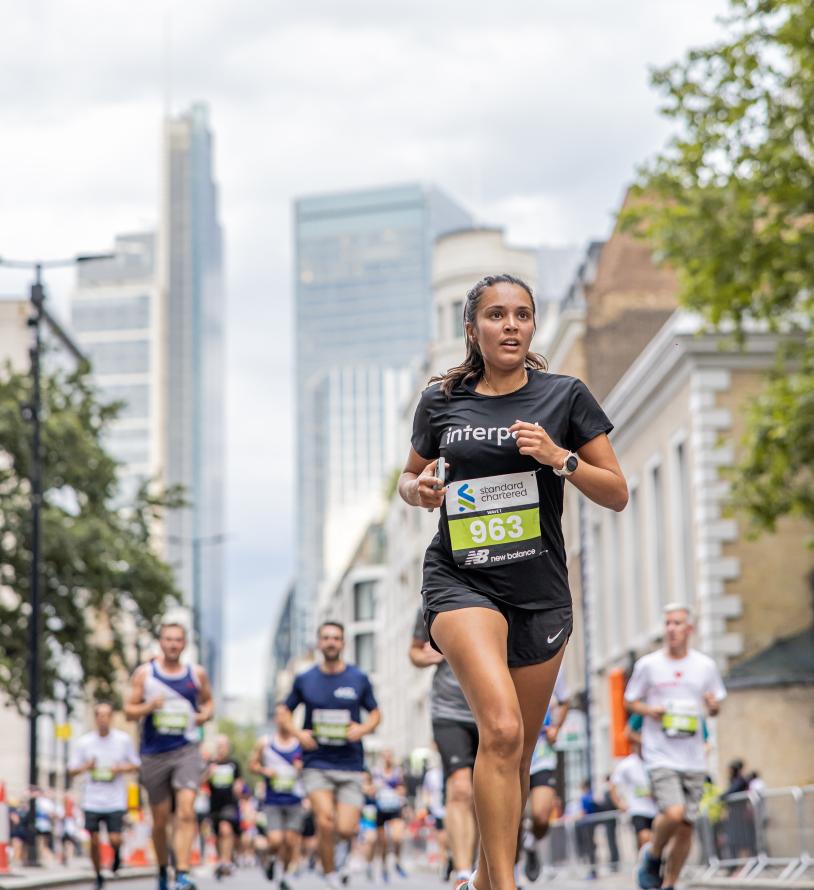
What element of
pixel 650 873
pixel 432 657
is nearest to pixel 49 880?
pixel 650 873

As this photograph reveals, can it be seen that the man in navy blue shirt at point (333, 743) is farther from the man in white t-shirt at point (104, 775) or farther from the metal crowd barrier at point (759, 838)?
the metal crowd barrier at point (759, 838)

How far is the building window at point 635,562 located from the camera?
133 feet

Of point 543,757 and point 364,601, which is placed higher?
point 364,601

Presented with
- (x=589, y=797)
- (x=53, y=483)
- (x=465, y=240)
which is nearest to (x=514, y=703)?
(x=589, y=797)

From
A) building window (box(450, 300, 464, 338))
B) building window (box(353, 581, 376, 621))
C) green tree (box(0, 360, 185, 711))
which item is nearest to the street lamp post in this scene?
green tree (box(0, 360, 185, 711))

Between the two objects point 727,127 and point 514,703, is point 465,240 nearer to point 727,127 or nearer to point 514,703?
point 727,127

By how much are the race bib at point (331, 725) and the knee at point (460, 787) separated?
6.92ft

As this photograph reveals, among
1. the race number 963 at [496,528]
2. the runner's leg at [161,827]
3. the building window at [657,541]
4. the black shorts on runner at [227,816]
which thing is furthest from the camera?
the building window at [657,541]

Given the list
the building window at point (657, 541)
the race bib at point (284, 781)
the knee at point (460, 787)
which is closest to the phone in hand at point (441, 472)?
the knee at point (460, 787)

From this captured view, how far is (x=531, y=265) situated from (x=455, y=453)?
83.4 meters

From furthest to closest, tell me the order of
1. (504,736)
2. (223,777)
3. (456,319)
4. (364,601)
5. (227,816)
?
(364,601)
(456,319)
(227,816)
(223,777)
(504,736)

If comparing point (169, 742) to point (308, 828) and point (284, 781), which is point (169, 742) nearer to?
point (284, 781)

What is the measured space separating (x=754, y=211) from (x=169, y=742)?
12.1 m

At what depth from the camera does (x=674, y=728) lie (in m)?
13.2
